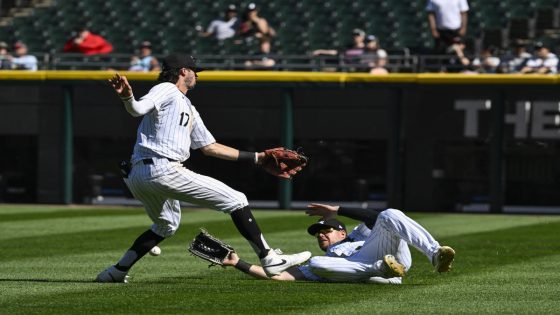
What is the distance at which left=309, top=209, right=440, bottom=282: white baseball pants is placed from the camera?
8680 millimetres

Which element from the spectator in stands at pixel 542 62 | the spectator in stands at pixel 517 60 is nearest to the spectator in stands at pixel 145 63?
the spectator in stands at pixel 517 60

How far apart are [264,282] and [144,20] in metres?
15.3

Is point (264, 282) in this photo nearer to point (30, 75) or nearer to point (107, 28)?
point (30, 75)

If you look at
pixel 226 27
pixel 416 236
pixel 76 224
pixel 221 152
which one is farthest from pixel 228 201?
pixel 226 27

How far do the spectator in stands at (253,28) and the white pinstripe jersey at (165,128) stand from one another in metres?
12.1

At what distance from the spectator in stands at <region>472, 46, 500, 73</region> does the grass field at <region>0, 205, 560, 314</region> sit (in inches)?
144

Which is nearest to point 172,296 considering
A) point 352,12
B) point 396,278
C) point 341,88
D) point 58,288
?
point 58,288

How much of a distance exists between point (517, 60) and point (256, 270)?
1148 cm

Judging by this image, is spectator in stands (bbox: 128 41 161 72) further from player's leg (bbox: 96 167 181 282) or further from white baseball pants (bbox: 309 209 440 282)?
white baseball pants (bbox: 309 209 440 282)

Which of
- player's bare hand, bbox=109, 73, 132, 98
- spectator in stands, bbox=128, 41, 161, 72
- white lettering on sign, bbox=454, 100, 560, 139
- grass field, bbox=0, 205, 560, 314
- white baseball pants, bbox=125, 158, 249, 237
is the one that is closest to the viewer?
grass field, bbox=0, 205, 560, 314

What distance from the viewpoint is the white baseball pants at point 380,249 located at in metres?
8.68

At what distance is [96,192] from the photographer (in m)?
21.6

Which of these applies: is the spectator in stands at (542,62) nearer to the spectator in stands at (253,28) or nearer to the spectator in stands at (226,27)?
the spectator in stands at (253,28)

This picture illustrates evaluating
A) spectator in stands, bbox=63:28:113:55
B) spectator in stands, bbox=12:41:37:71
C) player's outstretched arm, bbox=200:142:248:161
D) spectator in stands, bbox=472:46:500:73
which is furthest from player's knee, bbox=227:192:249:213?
spectator in stands, bbox=63:28:113:55
